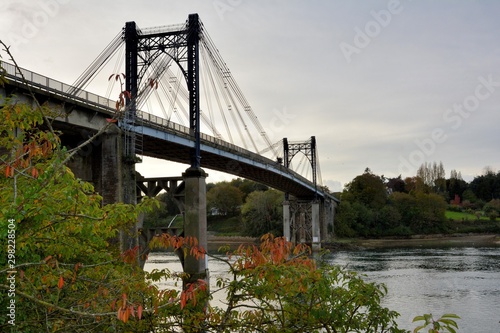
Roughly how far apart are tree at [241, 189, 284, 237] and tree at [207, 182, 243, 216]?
18.2 m

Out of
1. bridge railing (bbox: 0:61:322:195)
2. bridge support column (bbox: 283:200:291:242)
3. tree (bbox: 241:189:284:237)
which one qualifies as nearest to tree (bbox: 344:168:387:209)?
tree (bbox: 241:189:284:237)

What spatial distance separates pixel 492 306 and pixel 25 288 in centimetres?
2266

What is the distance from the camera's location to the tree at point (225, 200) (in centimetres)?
10125

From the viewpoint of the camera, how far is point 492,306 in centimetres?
2284

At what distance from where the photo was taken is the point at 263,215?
264 ft

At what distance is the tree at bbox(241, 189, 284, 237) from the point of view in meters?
80.2

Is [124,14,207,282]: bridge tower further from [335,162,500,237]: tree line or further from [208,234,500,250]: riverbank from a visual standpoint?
[335,162,500,237]: tree line

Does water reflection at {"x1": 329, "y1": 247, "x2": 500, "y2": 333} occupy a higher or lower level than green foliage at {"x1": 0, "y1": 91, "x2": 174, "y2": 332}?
lower

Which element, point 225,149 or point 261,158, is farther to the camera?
point 261,158

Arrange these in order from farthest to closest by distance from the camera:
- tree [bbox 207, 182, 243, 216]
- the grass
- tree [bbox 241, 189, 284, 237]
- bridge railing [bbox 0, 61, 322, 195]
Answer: tree [bbox 207, 182, 243, 216] → the grass → tree [bbox 241, 189, 284, 237] → bridge railing [bbox 0, 61, 322, 195]

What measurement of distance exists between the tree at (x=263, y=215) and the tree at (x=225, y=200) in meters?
18.2

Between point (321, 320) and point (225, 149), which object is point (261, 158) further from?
point (321, 320)

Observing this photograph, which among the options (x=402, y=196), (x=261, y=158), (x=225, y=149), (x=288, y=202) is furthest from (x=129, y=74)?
(x=402, y=196)

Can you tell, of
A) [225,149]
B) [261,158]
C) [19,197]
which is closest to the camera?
[19,197]
